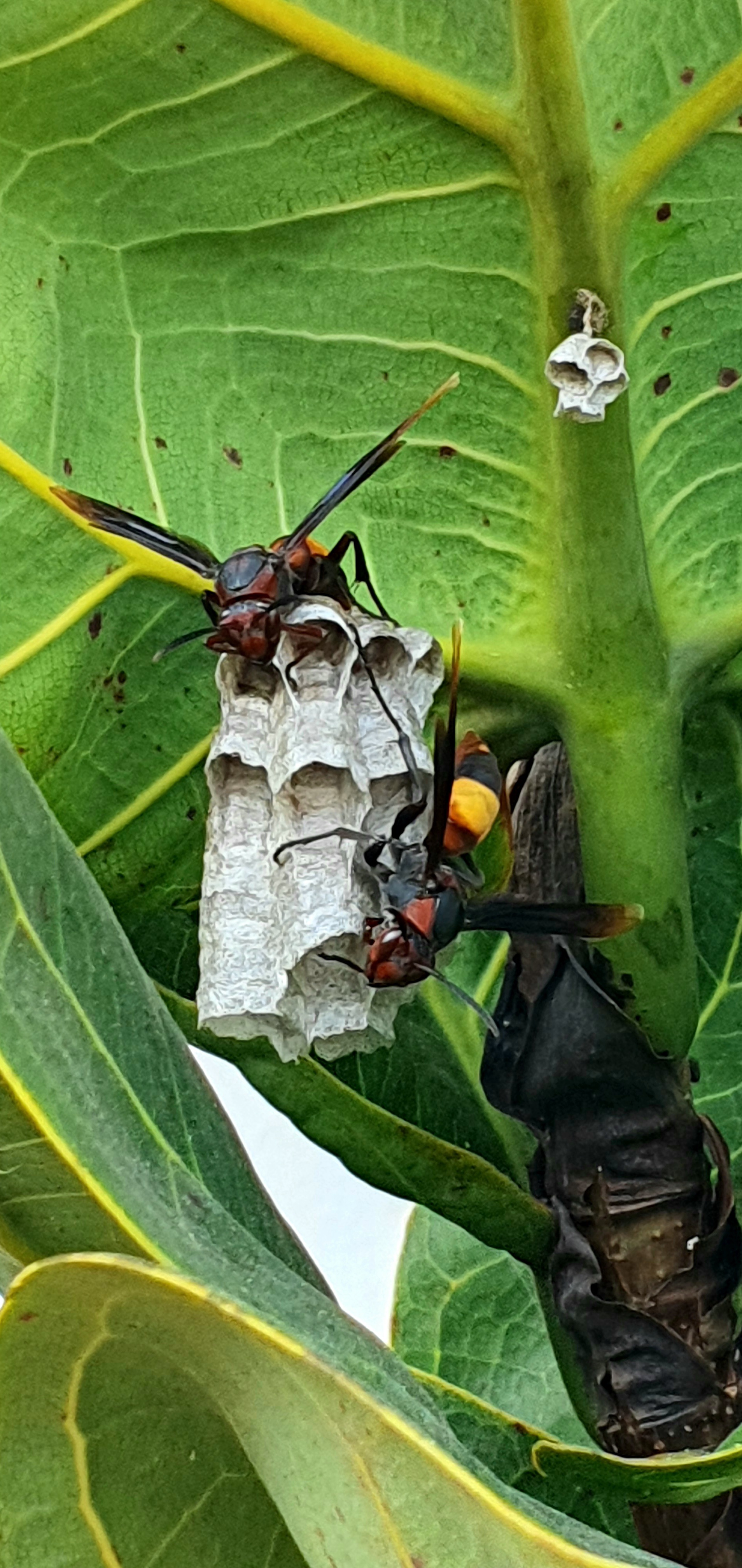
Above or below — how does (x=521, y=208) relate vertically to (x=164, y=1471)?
above

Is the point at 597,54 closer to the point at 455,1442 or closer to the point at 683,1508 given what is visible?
the point at 455,1442

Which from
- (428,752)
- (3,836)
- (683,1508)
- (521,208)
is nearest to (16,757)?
(3,836)

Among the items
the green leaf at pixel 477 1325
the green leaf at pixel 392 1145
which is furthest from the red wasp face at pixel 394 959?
the green leaf at pixel 477 1325

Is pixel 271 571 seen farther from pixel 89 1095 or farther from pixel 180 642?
pixel 89 1095

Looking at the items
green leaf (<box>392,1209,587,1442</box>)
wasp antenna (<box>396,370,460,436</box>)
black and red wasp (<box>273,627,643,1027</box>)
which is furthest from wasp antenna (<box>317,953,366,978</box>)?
green leaf (<box>392,1209,587,1442</box>)

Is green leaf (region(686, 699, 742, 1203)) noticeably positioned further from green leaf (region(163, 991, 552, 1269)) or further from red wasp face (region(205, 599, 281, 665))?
red wasp face (region(205, 599, 281, 665))

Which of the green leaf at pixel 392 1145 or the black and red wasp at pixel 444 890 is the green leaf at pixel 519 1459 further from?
the black and red wasp at pixel 444 890
